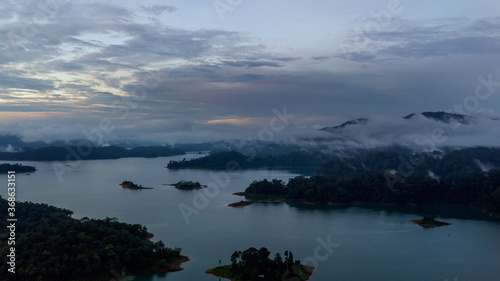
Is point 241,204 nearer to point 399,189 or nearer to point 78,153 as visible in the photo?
point 399,189

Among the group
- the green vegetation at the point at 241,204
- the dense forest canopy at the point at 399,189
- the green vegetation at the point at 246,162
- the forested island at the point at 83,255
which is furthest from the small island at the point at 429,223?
the green vegetation at the point at 246,162

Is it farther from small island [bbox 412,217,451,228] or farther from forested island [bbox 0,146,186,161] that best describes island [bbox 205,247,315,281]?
forested island [bbox 0,146,186,161]

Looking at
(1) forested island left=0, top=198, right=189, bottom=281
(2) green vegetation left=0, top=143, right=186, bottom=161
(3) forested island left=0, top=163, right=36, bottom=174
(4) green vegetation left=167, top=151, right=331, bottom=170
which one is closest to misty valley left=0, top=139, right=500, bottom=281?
(1) forested island left=0, top=198, right=189, bottom=281

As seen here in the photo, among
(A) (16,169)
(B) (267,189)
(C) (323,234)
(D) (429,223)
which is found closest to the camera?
(C) (323,234)

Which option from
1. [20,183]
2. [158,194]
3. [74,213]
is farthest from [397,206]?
[20,183]

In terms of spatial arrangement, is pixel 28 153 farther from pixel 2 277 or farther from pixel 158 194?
pixel 2 277

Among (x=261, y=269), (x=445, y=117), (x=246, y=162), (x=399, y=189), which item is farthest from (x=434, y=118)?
(x=261, y=269)
